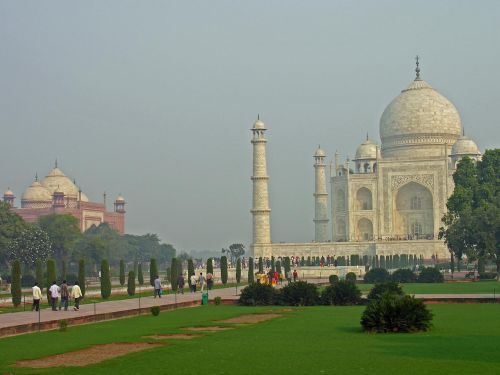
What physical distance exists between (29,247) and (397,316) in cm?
3631

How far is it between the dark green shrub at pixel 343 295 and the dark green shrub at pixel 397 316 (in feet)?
24.8

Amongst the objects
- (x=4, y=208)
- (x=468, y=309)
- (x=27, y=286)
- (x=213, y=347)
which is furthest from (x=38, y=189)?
(x=213, y=347)

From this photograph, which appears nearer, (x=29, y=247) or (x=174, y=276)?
(x=174, y=276)

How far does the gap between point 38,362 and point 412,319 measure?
5785 millimetres

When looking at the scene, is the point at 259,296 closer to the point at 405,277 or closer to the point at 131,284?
the point at 131,284

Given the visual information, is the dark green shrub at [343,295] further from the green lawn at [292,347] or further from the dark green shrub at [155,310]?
the dark green shrub at [155,310]

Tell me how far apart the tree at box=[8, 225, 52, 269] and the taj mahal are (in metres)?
12.4

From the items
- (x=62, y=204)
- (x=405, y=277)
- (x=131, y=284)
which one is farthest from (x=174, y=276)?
(x=62, y=204)

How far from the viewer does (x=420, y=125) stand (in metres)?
62.4

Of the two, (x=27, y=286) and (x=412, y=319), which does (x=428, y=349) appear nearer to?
(x=412, y=319)

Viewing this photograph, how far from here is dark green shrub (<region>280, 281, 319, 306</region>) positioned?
23.5 m

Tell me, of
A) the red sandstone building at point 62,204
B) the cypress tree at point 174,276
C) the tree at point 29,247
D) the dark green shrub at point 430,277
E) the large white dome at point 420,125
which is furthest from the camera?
the red sandstone building at point 62,204

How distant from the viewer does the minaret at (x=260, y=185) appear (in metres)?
56.5

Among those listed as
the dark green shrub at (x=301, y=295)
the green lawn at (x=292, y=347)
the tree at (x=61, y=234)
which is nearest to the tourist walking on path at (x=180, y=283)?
the dark green shrub at (x=301, y=295)
